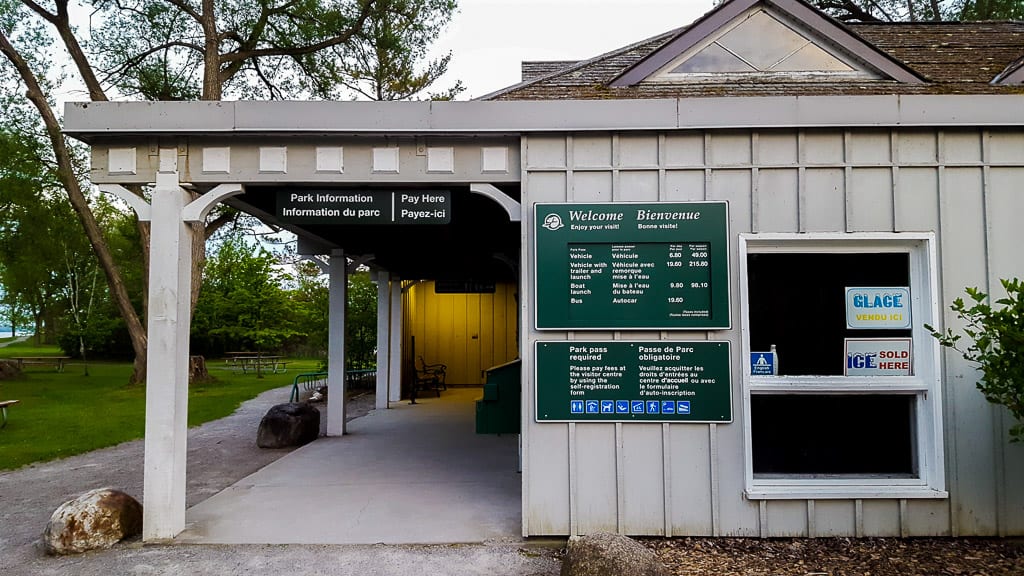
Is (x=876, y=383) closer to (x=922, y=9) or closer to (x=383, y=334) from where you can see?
(x=383, y=334)

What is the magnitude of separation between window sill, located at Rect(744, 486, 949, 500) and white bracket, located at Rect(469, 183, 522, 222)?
2568mm

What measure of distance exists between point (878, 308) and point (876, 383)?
1.82 feet

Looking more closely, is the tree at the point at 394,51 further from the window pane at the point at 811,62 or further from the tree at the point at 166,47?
the window pane at the point at 811,62

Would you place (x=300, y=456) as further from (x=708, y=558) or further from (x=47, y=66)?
(x=47, y=66)

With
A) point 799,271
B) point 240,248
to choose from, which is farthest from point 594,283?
point 240,248

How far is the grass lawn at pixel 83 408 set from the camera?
9.33 metres

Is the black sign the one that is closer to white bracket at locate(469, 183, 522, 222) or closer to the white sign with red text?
white bracket at locate(469, 183, 522, 222)

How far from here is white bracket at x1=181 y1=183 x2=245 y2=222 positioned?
477 cm

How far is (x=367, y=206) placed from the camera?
4.80 meters

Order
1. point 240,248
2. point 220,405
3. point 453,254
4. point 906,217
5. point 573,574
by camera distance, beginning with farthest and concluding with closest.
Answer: point 240,248 < point 220,405 < point 453,254 < point 906,217 < point 573,574

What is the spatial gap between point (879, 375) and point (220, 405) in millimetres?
13529

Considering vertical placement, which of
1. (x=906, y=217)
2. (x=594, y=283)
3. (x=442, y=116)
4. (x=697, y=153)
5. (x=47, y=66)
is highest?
(x=47, y=66)

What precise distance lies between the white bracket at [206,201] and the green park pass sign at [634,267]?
237 centimetres

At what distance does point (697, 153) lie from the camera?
4.58m
